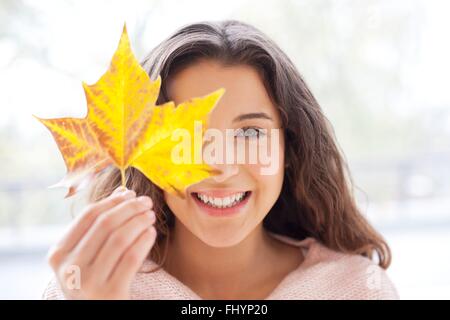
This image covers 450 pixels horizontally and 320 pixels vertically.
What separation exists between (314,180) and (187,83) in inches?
12.9

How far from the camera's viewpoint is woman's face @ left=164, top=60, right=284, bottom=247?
0.78m

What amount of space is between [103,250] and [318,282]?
478 mm

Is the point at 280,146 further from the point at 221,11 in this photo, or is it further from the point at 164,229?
the point at 221,11

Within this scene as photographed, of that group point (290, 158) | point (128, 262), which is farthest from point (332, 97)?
point (128, 262)

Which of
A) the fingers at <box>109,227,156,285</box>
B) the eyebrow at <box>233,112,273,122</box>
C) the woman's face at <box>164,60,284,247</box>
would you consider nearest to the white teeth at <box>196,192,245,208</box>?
the woman's face at <box>164,60,284,247</box>

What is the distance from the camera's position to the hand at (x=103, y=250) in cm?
58

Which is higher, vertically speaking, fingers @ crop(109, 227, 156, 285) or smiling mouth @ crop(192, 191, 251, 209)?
smiling mouth @ crop(192, 191, 251, 209)

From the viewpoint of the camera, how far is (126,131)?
24.9 inches

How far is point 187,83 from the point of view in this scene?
31.6 inches

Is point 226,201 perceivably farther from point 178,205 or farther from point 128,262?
point 128,262

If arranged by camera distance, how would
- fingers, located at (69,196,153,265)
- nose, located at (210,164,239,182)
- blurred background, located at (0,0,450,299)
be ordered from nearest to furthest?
1. fingers, located at (69,196,153,265)
2. nose, located at (210,164,239,182)
3. blurred background, located at (0,0,450,299)

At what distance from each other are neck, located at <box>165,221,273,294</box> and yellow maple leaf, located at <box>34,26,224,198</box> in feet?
1.10

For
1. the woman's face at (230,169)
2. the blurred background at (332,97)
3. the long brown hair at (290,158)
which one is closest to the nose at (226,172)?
the woman's face at (230,169)

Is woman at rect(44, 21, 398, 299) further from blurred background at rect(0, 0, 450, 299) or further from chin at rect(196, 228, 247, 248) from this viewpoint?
blurred background at rect(0, 0, 450, 299)
